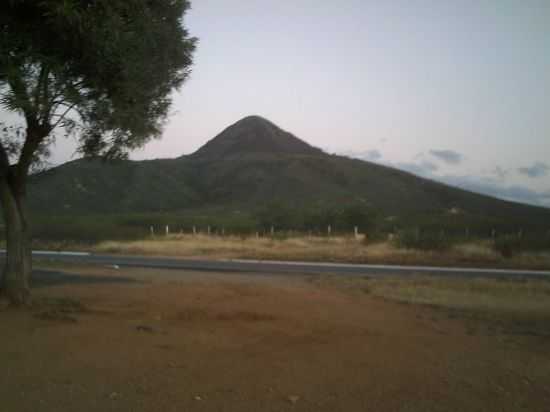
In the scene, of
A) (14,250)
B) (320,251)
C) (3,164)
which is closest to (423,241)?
(320,251)

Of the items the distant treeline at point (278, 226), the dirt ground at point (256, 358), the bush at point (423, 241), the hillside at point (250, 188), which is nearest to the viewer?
the dirt ground at point (256, 358)

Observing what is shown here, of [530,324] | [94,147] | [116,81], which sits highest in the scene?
[116,81]

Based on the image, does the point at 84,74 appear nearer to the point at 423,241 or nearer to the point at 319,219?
the point at 423,241

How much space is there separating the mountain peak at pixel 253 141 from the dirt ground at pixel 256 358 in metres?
133

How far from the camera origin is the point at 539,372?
25.2 ft

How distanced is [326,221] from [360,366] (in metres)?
45.4

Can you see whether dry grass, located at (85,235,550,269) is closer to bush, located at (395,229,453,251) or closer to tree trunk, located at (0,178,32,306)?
bush, located at (395,229,453,251)

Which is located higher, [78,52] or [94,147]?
[78,52]

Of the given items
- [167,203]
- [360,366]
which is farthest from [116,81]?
[167,203]

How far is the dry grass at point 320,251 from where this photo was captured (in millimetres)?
28953

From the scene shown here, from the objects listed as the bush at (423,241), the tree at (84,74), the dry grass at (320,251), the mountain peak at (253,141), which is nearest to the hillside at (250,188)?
the mountain peak at (253,141)

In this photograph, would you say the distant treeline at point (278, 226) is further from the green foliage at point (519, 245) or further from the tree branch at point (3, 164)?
the tree branch at point (3, 164)

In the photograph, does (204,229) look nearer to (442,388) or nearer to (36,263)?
(36,263)

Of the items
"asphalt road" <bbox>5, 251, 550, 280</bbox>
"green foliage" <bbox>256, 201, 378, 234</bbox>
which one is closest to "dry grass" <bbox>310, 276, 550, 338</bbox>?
"asphalt road" <bbox>5, 251, 550, 280</bbox>
